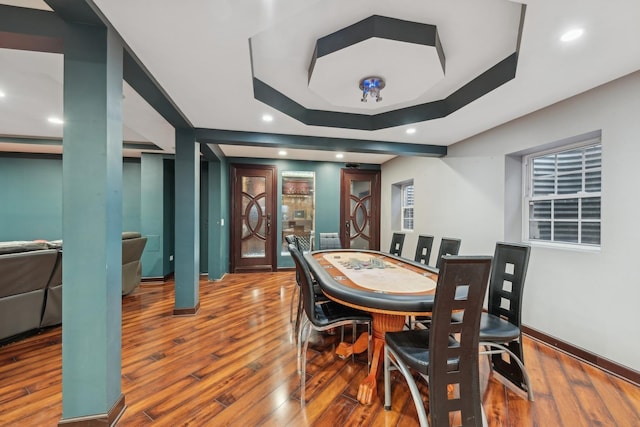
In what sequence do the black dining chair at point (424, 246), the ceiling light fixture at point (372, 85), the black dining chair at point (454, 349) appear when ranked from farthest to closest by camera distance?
1. the black dining chair at point (424, 246)
2. the ceiling light fixture at point (372, 85)
3. the black dining chair at point (454, 349)

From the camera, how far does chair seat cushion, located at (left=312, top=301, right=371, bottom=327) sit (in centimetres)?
194

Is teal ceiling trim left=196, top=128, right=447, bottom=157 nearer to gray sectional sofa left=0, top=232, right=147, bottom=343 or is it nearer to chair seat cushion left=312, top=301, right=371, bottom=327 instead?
gray sectional sofa left=0, top=232, right=147, bottom=343

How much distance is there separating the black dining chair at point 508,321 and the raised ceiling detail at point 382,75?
1.44 metres

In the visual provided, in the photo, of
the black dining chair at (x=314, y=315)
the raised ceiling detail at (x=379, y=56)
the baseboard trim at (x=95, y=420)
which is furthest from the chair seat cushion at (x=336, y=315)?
the raised ceiling detail at (x=379, y=56)

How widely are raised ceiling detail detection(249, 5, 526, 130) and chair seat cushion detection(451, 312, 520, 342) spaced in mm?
1894

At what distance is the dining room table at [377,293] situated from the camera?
1.56 metres

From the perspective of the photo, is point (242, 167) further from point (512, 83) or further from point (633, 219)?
point (633, 219)

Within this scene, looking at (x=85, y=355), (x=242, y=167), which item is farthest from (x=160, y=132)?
(x=85, y=355)

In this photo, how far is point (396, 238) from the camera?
385 cm

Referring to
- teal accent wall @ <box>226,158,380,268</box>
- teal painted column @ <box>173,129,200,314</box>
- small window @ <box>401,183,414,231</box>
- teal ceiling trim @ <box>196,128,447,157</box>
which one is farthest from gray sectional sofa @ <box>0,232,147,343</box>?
small window @ <box>401,183,414,231</box>

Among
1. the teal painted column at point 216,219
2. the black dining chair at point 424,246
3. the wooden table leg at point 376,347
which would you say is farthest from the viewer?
the teal painted column at point 216,219

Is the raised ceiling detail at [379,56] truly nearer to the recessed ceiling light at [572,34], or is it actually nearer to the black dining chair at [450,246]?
the recessed ceiling light at [572,34]

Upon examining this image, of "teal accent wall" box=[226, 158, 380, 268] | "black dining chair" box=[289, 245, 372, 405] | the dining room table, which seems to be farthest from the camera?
"teal accent wall" box=[226, 158, 380, 268]

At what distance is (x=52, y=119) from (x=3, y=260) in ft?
6.69
